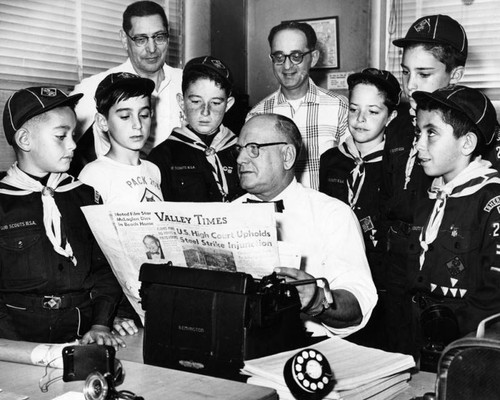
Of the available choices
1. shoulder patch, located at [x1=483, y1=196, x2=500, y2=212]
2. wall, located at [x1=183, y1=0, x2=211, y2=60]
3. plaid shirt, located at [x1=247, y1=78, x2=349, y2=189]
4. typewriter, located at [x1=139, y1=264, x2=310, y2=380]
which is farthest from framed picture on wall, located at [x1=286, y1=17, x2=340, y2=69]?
typewriter, located at [x1=139, y1=264, x2=310, y2=380]

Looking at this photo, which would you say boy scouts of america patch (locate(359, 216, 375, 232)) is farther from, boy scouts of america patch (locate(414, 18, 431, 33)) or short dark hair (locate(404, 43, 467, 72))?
boy scouts of america patch (locate(414, 18, 431, 33))

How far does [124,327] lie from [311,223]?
0.80m

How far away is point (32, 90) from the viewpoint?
2.56m

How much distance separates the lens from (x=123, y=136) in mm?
2912

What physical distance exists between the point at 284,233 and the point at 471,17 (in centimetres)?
270

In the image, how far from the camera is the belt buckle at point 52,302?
92.0 inches

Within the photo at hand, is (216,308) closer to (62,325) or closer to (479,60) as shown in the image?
(62,325)

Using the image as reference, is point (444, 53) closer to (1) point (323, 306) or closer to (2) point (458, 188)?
(2) point (458, 188)

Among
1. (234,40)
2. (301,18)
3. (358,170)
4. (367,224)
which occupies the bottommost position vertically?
(367,224)

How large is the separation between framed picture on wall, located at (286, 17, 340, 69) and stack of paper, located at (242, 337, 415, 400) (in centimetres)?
351

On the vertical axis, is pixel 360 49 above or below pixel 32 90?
above

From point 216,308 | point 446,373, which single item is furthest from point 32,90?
point 446,373

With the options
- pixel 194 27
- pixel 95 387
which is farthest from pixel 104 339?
pixel 194 27

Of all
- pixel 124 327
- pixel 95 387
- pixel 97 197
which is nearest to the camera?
pixel 95 387
